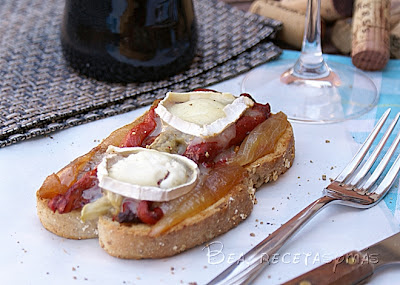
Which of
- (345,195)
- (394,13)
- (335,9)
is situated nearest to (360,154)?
(345,195)

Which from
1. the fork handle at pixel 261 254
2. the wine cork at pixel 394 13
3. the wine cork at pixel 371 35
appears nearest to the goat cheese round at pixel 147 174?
the fork handle at pixel 261 254

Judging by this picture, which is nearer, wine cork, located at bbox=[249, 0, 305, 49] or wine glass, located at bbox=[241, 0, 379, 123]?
wine glass, located at bbox=[241, 0, 379, 123]

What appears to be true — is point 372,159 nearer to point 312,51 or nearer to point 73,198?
point 312,51

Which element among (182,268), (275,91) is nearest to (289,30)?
(275,91)

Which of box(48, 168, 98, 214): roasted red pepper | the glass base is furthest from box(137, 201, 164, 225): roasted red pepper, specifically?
the glass base

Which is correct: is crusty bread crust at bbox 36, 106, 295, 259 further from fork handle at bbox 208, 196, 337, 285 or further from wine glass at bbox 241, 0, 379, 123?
wine glass at bbox 241, 0, 379, 123

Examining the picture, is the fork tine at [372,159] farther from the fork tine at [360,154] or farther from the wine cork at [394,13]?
the wine cork at [394,13]

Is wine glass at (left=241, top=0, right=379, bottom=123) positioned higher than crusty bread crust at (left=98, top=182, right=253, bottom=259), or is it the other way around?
crusty bread crust at (left=98, top=182, right=253, bottom=259)
